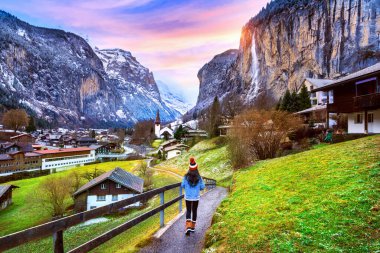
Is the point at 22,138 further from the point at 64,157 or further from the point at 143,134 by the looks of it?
the point at 143,134

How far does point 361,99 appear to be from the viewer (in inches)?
1051

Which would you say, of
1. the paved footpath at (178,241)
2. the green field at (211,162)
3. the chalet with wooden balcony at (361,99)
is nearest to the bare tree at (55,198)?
the green field at (211,162)

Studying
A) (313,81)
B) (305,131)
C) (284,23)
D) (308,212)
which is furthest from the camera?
(284,23)

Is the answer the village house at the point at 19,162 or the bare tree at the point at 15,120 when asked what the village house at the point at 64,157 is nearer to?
the village house at the point at 19,162

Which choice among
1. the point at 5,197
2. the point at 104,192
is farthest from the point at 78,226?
the point at 5,197

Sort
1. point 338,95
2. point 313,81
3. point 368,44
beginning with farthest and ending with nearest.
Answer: point 368,44, point 313,81, point 338,95

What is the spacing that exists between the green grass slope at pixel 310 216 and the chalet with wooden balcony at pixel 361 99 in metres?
17.0

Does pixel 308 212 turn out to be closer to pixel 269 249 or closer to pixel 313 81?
pixel 269 249

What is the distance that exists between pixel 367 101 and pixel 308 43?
101 m

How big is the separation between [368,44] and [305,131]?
8176cm

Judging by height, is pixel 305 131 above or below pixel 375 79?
below

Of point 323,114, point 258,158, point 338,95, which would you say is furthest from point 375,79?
point 323,114

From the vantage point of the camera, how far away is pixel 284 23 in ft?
429

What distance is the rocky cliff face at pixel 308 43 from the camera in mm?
96312
